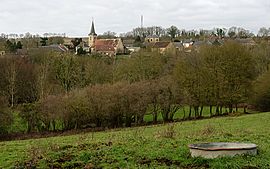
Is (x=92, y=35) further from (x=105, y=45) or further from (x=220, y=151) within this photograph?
(x=220, y=151)

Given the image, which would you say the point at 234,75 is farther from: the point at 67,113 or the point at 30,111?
the point at 30,111

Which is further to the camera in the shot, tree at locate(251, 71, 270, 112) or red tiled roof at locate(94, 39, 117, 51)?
red tiled roof at locate(94, 39, 117, 51)

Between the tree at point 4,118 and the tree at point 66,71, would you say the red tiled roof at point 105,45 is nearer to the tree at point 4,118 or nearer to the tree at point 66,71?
the tree at point 66,71

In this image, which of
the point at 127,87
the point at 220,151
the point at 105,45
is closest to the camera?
the point at 220,151

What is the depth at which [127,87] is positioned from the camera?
44906 mm

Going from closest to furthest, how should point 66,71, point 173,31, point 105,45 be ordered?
1. point 66,71
2. point 105,45
3. point 173,31

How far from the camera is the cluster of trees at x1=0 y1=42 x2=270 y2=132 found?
137 feet

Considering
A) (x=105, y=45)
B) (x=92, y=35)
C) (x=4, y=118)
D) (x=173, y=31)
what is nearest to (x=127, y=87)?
(x=4, y=118)

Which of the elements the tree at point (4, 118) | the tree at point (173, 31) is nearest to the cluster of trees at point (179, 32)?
the tree at point (173, 31)

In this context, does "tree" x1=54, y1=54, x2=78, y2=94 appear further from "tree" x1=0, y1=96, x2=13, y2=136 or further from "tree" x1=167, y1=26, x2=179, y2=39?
"tree" x1=167, y1=26, x2=179, y2=39

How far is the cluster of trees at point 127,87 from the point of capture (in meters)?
41.8

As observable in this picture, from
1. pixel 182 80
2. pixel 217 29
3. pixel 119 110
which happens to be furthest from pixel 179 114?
pixel 217 29

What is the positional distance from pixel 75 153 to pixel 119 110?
30702mm

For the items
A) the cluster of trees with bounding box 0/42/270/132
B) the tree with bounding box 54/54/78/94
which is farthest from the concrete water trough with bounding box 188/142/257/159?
the tree with bounding box 54/54/78/94
